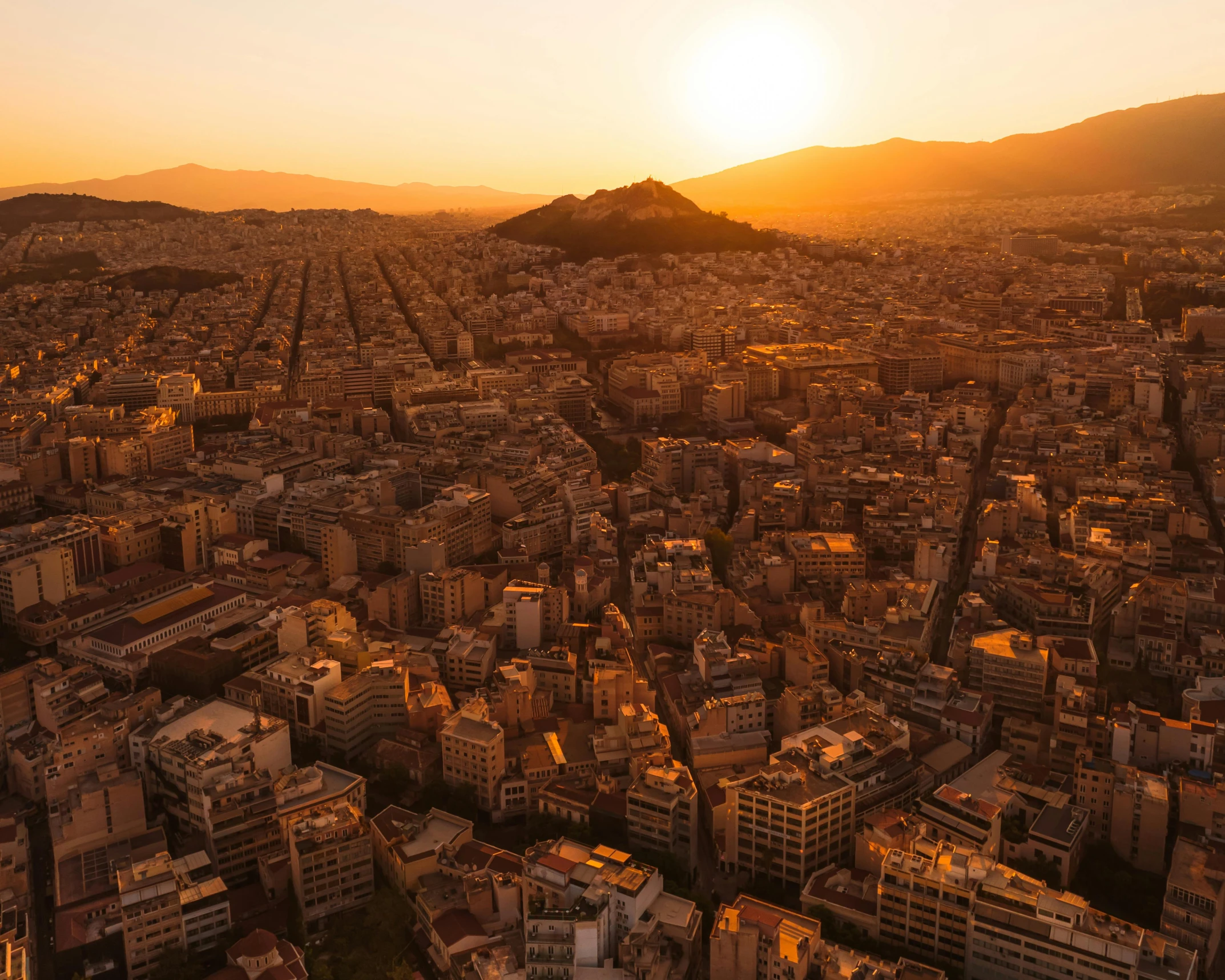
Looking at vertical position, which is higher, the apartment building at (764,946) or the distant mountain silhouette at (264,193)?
the distant mountain silhouette at (264,193)

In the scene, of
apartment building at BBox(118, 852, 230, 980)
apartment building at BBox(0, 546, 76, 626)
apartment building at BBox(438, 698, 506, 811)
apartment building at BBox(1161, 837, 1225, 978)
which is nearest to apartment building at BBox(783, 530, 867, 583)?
apartment building at BBox(438, 698, 506, 811)

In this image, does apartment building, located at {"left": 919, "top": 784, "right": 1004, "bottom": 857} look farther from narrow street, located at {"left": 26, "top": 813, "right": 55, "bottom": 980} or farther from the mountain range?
the mountain range

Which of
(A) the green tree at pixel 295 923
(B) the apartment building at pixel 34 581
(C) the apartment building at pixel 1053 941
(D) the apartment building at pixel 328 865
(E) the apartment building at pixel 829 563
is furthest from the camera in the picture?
(E) the apartment building at pixel 829 563

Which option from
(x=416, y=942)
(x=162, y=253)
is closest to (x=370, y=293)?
(x=162, y=253)

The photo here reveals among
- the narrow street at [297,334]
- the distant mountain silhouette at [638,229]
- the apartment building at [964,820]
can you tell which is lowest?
the apartment building at [964,820]

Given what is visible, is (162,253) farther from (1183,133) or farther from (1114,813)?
Answer: (1183,133)

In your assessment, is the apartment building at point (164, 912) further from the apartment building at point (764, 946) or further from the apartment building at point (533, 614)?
the apartment building at point (533, 614)

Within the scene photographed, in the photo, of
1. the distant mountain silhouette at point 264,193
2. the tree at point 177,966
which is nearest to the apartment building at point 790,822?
the tree at point 177,966
